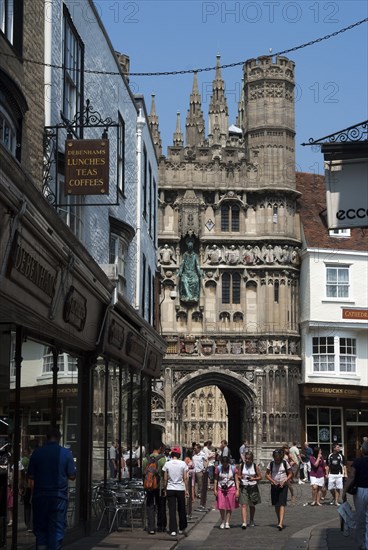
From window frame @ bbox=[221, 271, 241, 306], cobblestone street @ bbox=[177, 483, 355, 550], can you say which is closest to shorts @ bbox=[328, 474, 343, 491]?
cobblestone street @ bbox=[177, 483, 355, 550]

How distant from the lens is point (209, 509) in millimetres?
26812

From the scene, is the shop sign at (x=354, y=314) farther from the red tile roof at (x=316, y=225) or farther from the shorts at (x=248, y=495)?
the shorts at (x=248, y=495)

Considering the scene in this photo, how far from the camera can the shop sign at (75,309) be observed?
13.9 metres

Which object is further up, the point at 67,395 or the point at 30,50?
the point at 30,50

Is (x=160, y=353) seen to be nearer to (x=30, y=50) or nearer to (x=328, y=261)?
(x=30, y=50)

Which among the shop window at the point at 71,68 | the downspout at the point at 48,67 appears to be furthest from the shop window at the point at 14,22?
the shop window at the point at 71,68

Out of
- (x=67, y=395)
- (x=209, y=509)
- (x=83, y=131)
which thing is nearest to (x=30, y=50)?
(x=83, y=131)

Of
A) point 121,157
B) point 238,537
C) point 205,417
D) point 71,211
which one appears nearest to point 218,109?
point 205,417

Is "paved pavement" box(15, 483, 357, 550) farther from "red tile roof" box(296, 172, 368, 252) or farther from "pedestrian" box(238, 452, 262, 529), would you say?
"red tile roof" box(296, 172, 368, 252)

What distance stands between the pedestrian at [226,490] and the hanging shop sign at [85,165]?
7458 mm

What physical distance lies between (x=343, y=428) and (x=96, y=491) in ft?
107

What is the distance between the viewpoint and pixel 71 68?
1797 centimetres

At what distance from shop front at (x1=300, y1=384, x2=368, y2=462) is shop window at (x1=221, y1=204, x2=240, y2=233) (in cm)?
826

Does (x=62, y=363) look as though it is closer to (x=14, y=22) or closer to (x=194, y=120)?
(x=14, y=22)
